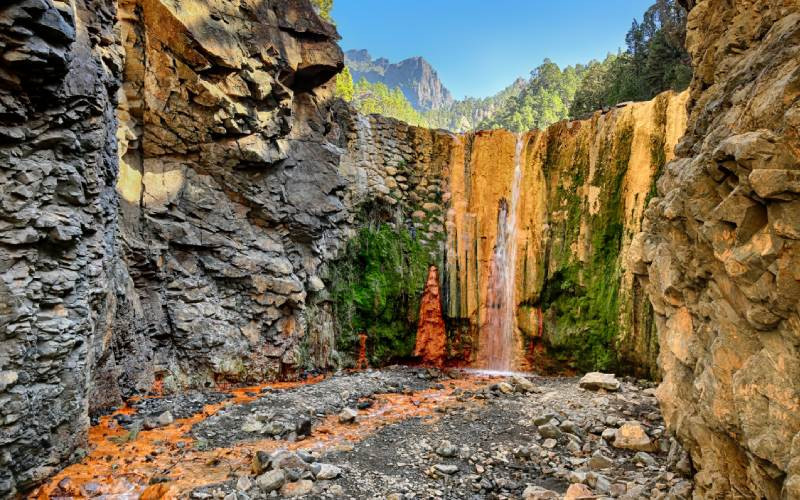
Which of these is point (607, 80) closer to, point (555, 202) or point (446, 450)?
point (555, 202)

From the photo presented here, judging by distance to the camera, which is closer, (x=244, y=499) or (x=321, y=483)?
(x=244, y=499)

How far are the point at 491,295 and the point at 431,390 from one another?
4486 millimetres

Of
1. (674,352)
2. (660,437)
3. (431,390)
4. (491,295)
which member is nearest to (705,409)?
(674,352)

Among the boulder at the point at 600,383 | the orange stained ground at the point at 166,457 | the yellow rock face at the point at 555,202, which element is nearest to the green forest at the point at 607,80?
the yellow rock face at the point at 555,202

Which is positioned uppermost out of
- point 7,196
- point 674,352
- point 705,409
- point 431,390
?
point 7,196

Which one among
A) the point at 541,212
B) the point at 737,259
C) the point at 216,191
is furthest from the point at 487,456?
the point at 541,212

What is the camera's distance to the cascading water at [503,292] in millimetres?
14352

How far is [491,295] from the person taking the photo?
1475cm

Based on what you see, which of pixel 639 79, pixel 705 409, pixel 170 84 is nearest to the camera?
pixel 705 409

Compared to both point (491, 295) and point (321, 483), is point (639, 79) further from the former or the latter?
point (321, 483)

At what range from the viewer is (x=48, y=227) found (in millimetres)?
5812

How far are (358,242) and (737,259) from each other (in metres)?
12.3

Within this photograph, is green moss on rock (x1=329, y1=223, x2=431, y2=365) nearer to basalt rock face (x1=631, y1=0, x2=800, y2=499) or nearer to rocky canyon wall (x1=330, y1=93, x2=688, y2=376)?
rocky canyon wall (x1=330, y1=93, x2=688, y2=376)

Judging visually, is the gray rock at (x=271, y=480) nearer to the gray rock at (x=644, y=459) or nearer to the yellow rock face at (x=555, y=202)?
the gray rock at (x=644, y=459)
